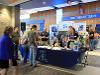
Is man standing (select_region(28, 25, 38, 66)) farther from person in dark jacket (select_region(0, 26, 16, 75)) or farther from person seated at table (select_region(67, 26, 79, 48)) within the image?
person in dark jacket (select_region(0, 26, 16, 75))

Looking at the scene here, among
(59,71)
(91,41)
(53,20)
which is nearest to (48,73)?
(59,71)

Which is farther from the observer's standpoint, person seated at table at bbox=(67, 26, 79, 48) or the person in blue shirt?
person seated at table at bbox=(67, 26, 79, 48)

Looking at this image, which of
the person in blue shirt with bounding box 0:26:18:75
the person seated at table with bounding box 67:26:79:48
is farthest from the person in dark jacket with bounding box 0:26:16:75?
the person seated at table with bounding box 67:26:79:48

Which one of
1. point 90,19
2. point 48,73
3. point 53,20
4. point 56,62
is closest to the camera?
point 48,73

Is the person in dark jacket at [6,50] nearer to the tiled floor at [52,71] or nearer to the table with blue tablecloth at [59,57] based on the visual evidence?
the tiled floor at [52,71]

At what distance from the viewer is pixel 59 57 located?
6.93m

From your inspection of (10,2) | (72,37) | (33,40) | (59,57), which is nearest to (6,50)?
(33,40)

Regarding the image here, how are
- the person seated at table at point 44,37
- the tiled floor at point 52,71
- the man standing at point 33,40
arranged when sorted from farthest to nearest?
the person seated at table at point 44,37, the man standing at point 33,40, the tiled floor at point 52,71

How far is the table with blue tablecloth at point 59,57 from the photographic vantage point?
21.5ft

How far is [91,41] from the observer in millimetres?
12805

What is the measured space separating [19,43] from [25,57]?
90cm

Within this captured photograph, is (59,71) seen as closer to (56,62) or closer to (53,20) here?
(56,62)

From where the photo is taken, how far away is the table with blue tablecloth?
6.56 m

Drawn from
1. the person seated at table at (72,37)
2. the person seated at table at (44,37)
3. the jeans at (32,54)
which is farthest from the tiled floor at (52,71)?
the person seated at table at (44,37)
